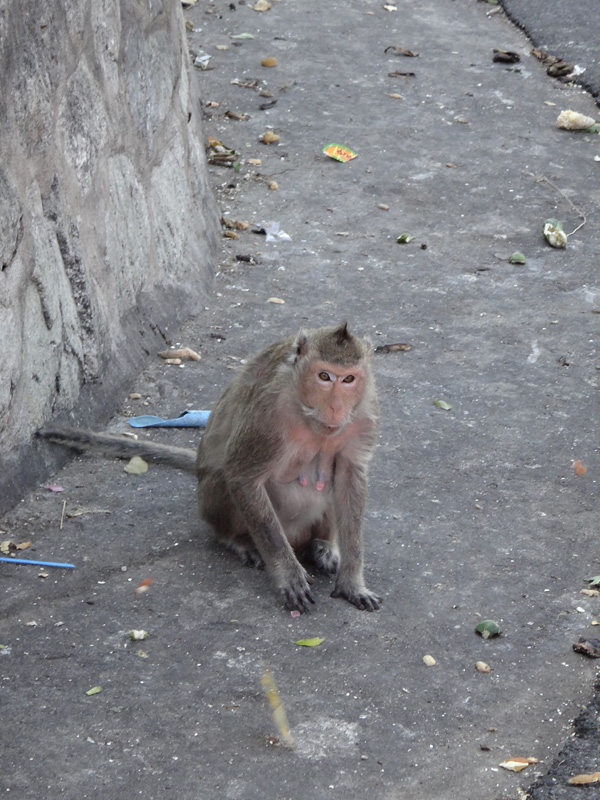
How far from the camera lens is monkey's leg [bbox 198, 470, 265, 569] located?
417cm

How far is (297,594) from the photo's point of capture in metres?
3.94

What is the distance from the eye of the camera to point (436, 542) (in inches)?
172

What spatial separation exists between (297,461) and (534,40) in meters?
7.02

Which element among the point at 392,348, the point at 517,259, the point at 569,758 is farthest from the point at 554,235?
the point at 569,758

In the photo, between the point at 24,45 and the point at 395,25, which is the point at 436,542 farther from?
the point at 395,25

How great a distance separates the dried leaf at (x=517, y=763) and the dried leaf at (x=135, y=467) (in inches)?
83.7

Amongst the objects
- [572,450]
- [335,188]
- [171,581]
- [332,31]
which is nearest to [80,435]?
[171,581]

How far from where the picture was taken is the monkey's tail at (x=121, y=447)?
14.9 ft

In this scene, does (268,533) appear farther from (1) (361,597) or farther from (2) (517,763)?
(2) (517,763)

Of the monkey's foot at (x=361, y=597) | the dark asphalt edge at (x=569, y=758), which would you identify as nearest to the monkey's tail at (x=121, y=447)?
the monkey's foot at (x=361, y=597)

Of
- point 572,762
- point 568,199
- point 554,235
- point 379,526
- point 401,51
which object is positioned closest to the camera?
point 572,762

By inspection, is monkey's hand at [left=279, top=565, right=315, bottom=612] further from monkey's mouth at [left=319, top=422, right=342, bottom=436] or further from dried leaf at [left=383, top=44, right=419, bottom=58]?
dried leaf at [left=383, top=44, right=419, bottom=58]

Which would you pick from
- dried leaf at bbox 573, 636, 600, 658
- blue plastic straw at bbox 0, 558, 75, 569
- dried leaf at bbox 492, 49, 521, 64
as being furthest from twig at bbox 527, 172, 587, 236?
blue plastic straw at bbox 0, 558, 75, 569

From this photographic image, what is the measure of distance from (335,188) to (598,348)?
7.90 ft
